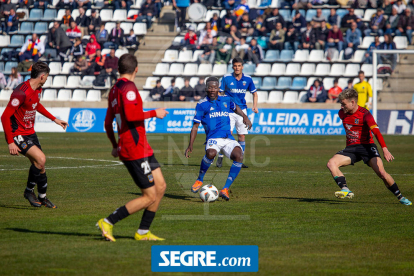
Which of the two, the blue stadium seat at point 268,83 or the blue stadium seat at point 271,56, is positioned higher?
the blue stadium seat at point 271,56

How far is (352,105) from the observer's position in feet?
32.8

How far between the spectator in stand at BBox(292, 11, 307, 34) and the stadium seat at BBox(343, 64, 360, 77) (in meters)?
3.24

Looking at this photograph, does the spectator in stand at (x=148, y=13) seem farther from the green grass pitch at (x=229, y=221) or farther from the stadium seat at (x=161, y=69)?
the green grass pitch at (x=229, y=221)

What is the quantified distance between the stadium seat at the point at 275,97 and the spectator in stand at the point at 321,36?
10.7 feet

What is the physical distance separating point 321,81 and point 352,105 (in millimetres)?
19034

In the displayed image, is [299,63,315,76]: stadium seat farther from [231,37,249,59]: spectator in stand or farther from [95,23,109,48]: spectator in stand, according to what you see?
[95,23,109,48]: spectator in stand

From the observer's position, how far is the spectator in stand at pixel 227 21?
31.8 metres

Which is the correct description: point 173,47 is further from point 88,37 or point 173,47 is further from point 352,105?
point 352,105

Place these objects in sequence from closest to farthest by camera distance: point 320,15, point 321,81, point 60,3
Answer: point 321,81
point 320,15
point 60,3

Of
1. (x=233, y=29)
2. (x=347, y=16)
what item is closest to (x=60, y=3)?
(x=233, y=29)

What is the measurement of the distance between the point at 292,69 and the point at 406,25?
6.08m

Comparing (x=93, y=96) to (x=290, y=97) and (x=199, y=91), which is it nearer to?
(x=199, y=91)

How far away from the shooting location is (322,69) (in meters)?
30.2

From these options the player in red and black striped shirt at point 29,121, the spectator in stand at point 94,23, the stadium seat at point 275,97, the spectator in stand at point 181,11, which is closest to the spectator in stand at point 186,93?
the stadium seat at point 275,97
